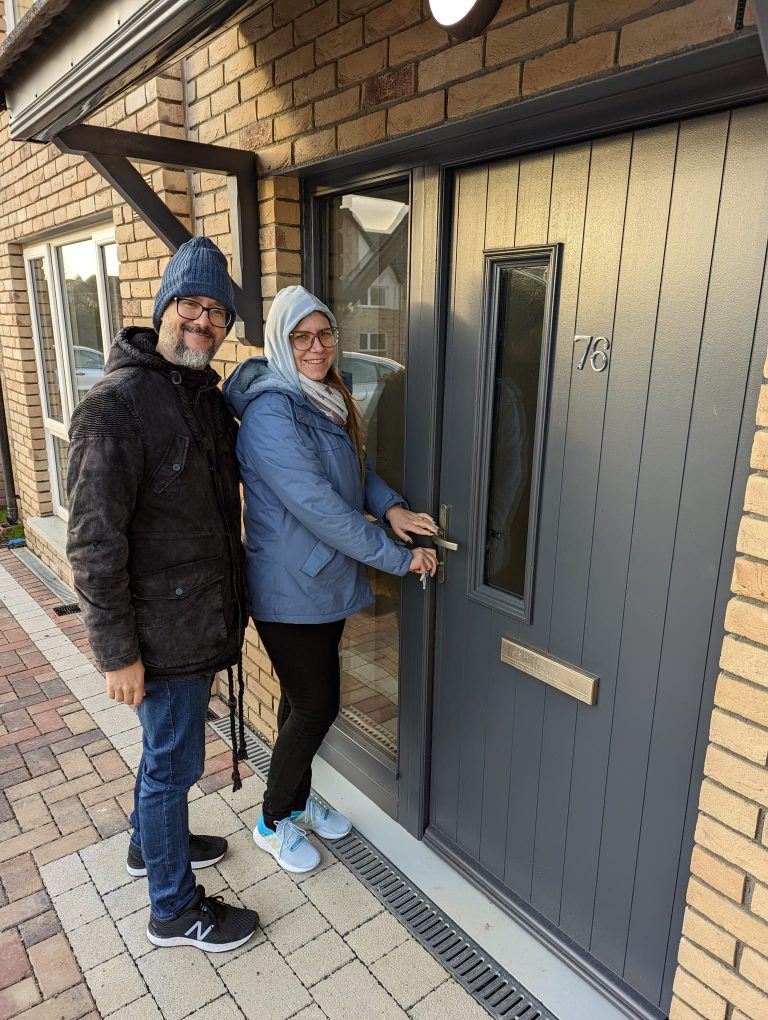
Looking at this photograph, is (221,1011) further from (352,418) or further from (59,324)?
(59,324)

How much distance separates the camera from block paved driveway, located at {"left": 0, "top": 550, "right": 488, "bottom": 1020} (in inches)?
78.9

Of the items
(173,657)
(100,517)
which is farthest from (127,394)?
(173,657)

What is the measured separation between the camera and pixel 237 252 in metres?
2.65

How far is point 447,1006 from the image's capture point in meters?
1.99

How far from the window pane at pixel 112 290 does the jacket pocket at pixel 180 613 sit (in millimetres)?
2791

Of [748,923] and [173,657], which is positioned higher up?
[173,657]

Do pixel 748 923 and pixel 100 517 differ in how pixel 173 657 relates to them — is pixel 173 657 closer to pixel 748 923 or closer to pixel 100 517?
pixel 100 517

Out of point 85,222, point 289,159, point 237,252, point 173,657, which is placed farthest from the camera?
point 85,222

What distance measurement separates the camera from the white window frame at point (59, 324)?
4316 mm

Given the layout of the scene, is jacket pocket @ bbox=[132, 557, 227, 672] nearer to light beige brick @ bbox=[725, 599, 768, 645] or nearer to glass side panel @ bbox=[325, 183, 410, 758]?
glass side panel @ bbox=[325, 183, 410, 758]

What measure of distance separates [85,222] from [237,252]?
218cm

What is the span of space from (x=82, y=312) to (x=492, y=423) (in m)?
3.89

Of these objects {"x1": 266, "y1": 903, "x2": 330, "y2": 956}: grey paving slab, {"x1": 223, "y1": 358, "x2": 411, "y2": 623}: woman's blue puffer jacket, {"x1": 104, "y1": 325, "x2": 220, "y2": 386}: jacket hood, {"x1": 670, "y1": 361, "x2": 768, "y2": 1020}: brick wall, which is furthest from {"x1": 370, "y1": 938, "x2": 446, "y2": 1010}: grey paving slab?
{"x1": 104, "y1": 325, "x2": 220, "y2": 386}: jacket hood

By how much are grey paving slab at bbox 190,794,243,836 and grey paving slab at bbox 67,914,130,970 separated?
0.47 metres
